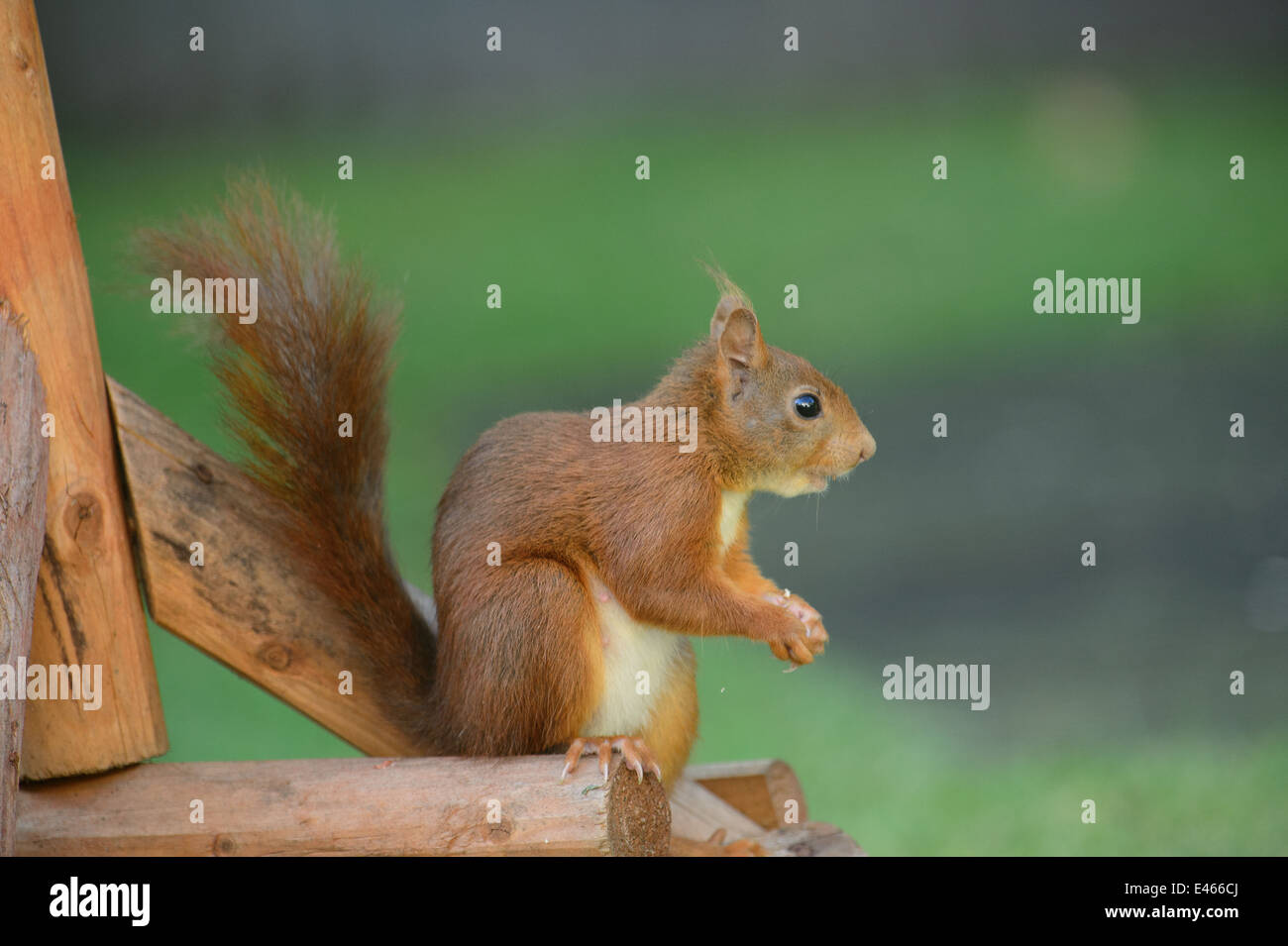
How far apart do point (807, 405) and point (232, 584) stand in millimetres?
1000

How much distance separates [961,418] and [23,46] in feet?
9.00

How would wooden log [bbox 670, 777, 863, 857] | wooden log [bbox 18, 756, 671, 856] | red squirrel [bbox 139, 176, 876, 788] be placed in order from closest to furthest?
wooden log [bbox 18, 756, 671, 856] → red squirrel [bbox 139, 176, 876, 788] → wooden log [bbox 670, 777, 863, 857]

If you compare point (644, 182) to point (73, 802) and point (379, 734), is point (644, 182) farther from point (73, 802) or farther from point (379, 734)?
point (73, 802)

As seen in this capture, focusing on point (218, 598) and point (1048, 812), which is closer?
point (218, 598)

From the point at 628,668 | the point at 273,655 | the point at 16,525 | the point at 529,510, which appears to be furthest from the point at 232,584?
the point at 628,668

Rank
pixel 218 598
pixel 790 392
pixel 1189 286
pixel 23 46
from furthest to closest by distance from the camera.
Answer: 1. pixel 1189 286
2. pixel 218 598
3. pixel 790 392
4. pixel 23 46

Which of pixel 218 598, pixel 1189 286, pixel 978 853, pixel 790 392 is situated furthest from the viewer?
pixel 1189 286

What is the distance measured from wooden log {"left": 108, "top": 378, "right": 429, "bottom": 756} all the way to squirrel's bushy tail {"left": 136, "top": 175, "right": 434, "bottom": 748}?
0.11 ft

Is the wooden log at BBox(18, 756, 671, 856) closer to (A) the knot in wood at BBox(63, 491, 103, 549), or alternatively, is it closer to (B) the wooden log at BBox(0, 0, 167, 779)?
(B) the wooden log at BBox(0, 0, 167, 779)

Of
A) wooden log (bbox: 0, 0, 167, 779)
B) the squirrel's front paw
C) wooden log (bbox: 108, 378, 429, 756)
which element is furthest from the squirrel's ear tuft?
wooden log (bbox: 0, 0, 167, 779)

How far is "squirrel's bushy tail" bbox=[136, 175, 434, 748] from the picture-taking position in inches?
84.7

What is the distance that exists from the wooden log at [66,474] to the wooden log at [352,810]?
0.08 meters

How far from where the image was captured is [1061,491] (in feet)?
12.5

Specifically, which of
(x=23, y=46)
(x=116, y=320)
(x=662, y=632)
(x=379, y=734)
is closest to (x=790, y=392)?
(x=662, y=632)
